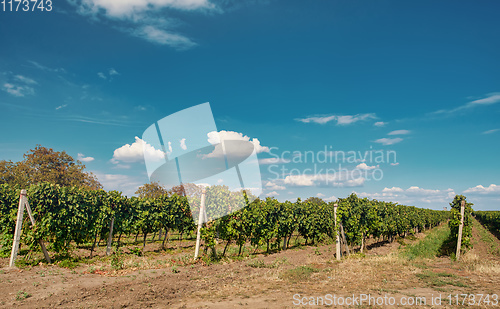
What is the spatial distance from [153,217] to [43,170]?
3030 cm

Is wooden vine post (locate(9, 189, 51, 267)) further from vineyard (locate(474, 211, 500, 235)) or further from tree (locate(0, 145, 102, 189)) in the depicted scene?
vineyard (locate(474, 211, 500, 235))

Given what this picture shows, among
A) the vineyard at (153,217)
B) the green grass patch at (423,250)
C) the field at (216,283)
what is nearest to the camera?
the field at (216,283)

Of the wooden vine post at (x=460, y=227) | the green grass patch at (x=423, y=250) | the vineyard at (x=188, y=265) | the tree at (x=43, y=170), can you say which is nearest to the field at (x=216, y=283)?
the vineyard at (x=188, y=265)

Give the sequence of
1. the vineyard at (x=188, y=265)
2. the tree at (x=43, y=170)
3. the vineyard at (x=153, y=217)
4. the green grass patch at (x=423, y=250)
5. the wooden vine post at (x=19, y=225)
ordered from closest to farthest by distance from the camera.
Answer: the vineyard at (x=188, y=265)
the wooden vine post at (x=19, y=225)
the vineyard at (x=153, y=217)
the green grass patch at (x=423, y=250)
the tree at (x=43, y=170)

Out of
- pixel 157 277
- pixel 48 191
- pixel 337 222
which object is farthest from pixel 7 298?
pixel 337 222

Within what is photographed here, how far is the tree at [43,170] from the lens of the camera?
3736 centimetres

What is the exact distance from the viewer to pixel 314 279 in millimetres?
9844

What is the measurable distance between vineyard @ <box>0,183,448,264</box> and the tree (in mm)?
27621

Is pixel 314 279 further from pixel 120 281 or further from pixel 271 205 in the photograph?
pixel 271 205

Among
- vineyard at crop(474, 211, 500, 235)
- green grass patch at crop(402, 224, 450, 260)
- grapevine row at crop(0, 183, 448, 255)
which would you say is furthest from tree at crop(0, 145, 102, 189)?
vineyard at crop(474, 211, 500, 235)

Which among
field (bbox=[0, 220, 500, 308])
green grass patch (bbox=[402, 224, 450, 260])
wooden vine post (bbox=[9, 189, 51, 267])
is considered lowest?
green grass patch (bbox=[402, 224, 450, 260])

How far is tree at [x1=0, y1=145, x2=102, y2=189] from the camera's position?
3736cm

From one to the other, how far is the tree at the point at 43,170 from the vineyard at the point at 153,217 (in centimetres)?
2762

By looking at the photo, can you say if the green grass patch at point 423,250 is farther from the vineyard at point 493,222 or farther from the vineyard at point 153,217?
the vineyard at point 493,222
